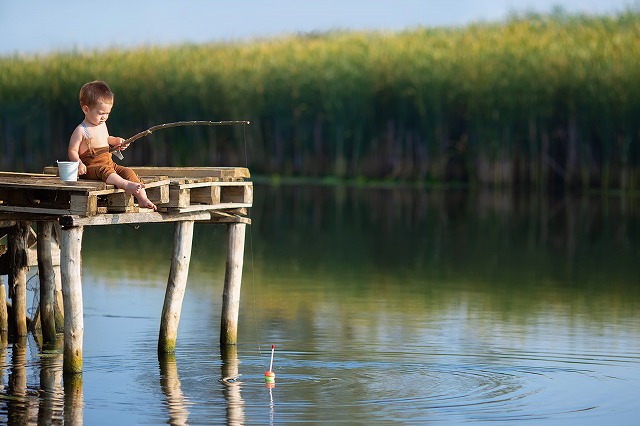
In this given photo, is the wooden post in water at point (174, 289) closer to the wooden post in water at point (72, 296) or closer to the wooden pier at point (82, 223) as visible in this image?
the wooden pier at point (82, 223)

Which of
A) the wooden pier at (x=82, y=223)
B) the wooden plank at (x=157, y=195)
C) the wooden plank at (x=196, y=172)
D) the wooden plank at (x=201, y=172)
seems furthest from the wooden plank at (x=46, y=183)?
the wooden plank at (x=201, y=172)

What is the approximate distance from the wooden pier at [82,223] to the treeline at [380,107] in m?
22.9

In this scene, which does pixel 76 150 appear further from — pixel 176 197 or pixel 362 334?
pixel 362 334

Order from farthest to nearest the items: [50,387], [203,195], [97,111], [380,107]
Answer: [380,107]
[203,195]
[97,111]
[50,387]

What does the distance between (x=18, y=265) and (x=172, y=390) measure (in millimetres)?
3174

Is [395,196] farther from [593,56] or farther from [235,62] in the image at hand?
[235,62]

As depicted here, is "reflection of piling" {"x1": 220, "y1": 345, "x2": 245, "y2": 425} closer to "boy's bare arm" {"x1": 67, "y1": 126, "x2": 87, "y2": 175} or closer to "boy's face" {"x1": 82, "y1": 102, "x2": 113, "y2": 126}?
"boy's bare arm" {"x1": 67, "y1": 126, "x2": 87, "y2": 175}

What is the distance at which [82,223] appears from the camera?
1126 centimetres

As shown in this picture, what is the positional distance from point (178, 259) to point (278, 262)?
8.31 metres

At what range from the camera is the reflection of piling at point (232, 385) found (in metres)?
10.2

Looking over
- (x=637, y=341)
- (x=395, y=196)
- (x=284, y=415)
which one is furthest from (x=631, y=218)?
(x=284, y=415)

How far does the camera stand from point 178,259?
1273 cm

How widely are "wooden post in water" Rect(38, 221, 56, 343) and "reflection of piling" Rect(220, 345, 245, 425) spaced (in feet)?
5.11

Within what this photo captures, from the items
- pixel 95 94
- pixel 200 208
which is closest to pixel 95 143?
pixel 95 94
